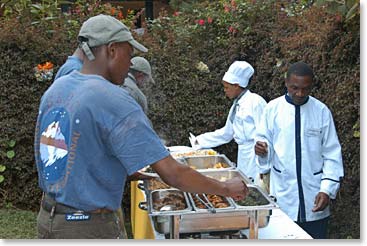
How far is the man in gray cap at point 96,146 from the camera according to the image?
1854 millimetres

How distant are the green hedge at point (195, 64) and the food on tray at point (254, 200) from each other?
1.52m

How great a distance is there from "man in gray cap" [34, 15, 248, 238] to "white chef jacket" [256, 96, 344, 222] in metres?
A: 1.17

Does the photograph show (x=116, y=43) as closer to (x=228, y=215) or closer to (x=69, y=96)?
(x=69, y=96)

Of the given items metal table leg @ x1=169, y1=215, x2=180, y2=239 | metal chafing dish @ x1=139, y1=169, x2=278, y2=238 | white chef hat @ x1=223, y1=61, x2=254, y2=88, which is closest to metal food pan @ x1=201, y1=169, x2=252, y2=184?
metal chafing dish @ x1=139, y1=169, x2=278, y2=238

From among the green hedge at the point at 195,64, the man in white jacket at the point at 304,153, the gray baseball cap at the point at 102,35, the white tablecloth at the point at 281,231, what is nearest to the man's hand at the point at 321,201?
the man in white jacket at the point at 304,153

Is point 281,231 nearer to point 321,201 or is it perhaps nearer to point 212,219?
point 212,219

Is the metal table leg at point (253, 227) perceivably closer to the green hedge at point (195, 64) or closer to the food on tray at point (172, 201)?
the food on tray at point (172, 201)

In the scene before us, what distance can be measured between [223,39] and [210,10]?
16.2 inches

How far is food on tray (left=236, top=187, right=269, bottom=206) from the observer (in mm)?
2334

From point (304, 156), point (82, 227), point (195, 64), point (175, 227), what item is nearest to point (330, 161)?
point (304, 156)

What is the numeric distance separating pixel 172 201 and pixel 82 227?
569mm

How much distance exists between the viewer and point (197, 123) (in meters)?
5.46

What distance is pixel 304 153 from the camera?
314 cm

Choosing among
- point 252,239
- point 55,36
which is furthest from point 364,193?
point 55,36
